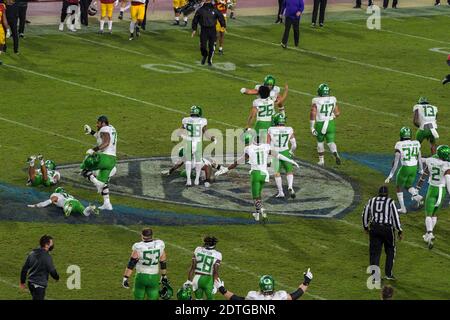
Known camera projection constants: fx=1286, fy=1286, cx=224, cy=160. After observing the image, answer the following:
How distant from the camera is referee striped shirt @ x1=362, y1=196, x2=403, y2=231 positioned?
19656 millimetres

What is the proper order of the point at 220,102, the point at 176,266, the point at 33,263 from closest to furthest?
the point at 33,263 → the point at 176,266 → the point at 220,102

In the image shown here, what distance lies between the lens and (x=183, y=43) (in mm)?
36906

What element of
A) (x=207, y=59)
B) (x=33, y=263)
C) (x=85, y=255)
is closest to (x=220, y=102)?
(x=207, y=59)

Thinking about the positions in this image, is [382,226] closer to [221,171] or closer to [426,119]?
[221,171]

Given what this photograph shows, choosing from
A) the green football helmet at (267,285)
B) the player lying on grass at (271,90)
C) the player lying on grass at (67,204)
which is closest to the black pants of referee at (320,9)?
the player lying on grass at (271,90)

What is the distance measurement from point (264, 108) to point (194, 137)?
1.97m

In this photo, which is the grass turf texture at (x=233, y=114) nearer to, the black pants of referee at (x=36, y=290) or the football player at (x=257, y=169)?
the football player at (x=257, y=169)

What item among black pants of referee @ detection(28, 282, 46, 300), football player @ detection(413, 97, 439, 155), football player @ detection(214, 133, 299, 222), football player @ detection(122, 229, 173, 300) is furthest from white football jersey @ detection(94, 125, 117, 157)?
football player @ detection(413, 97, 439, 155)

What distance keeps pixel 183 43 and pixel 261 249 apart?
16611mm

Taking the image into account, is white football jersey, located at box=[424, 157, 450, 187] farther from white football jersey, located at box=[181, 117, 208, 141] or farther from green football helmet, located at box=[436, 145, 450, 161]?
white football jersey, located at box=[181, 117, 208, 141]

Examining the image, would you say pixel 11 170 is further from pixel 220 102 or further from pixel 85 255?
pixel 220 102

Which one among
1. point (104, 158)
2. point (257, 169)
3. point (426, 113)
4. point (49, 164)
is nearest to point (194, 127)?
point (104, 158)
